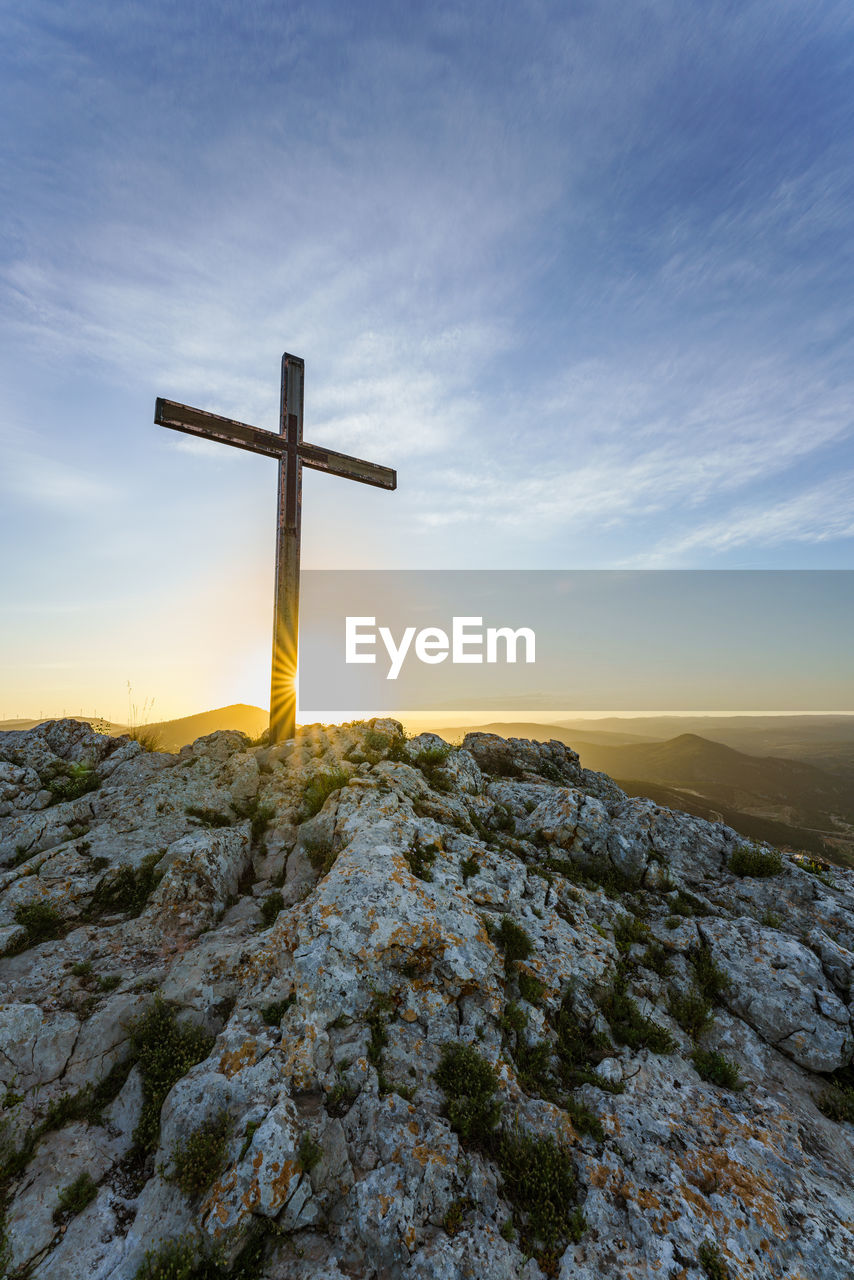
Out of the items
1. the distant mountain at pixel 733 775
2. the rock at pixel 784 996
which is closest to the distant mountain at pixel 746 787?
the distant mountain at pixel 733 775

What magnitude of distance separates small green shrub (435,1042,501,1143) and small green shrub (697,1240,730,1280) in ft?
7.65

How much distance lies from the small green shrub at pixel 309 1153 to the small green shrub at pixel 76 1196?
2.35m

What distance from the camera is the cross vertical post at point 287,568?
15594 millimetres

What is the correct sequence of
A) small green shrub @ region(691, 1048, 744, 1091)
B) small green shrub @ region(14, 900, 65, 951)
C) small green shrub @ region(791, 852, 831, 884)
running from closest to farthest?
small green shrub @ region(691, 1048, 744, 1091) < small green shrub @ region(14, 900, 65, 951) < small green shrub @ region(791, 852, 831, 884)

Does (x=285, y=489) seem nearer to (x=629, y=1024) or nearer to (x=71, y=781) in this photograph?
(x=71, y=781)

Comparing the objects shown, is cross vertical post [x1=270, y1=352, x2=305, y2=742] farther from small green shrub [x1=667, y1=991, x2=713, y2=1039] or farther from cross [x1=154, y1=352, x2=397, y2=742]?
small green shrub [x1=667, y1=991, x2=713, y2=1039]

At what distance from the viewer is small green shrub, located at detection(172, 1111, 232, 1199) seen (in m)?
5.56

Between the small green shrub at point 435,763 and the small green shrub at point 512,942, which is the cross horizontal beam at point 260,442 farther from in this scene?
the small green shrub at point 512,942

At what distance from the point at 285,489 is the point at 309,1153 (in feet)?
50.2

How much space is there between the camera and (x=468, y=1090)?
Answer: 6656mm

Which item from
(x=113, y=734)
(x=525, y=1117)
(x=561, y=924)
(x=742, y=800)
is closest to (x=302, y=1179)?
(x=525, y=1117)

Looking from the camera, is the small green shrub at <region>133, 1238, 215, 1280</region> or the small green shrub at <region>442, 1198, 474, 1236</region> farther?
the small green shrub at <region>442, 1198, 474, 1236</region>

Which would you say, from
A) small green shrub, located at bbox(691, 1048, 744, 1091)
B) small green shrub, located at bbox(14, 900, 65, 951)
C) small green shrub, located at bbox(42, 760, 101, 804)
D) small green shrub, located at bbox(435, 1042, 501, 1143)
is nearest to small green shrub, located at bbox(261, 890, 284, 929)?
small green shrub, located at bbox(14, 900, 65, 951)

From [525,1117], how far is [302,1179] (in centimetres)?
284
